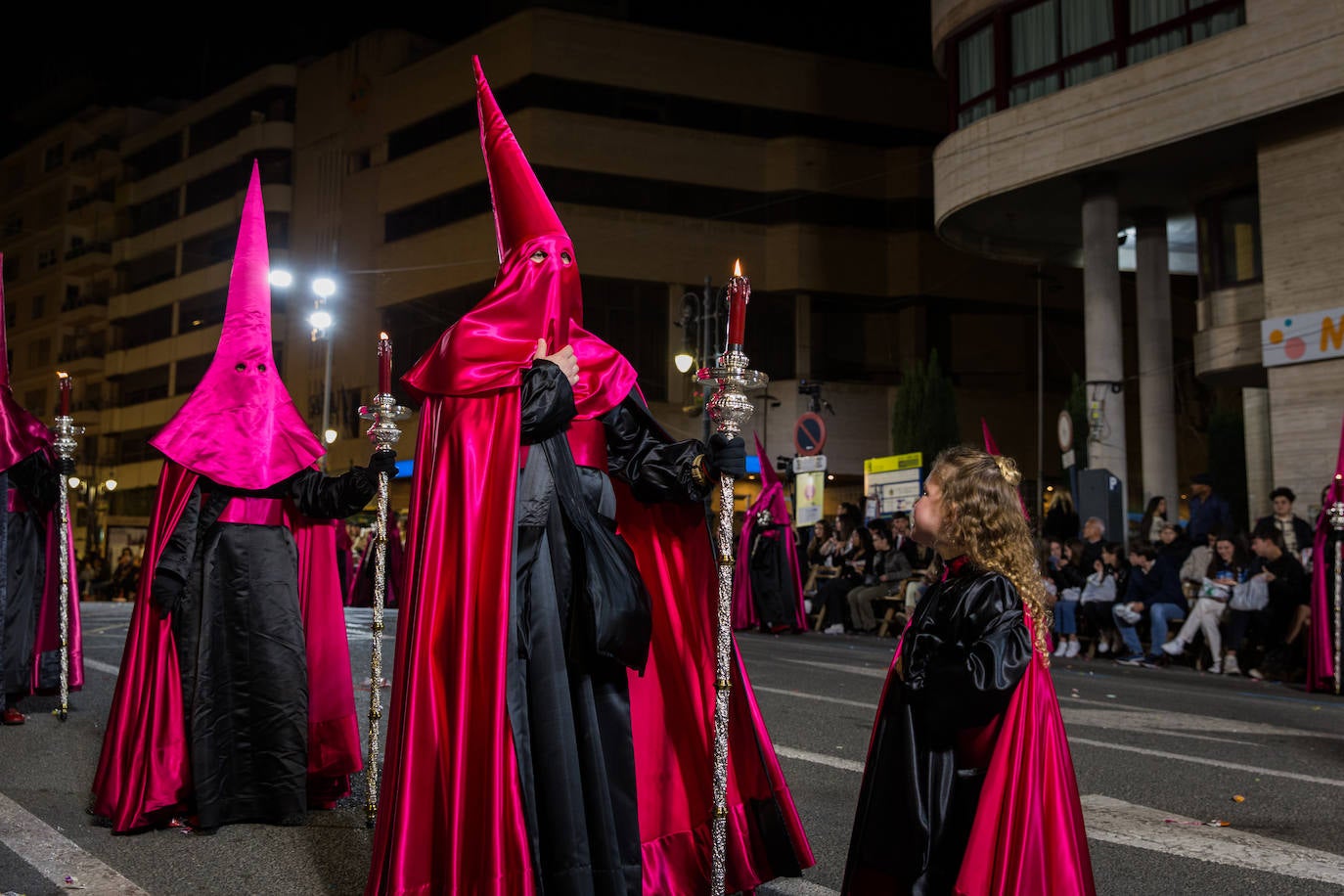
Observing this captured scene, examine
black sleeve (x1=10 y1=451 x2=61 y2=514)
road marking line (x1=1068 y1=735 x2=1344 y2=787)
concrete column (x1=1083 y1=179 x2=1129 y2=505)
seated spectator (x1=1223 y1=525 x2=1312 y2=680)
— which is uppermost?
concrete column (x1=1083 y1=179 x2=1129 y2=505)

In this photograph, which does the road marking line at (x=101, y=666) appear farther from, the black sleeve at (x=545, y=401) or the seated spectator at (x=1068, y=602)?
the seated spectator at (x=1068, y=602)

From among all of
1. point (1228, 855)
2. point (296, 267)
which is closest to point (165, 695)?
point (1228, 855)

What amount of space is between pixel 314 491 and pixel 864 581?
573 inches

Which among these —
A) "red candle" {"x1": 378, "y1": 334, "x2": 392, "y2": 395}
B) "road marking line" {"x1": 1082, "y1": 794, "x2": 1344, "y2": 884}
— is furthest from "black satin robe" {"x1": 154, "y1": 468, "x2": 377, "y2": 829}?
"road marking line" {"x1": 1082, "y1": 794, "x2": 1344, "y2": 884}

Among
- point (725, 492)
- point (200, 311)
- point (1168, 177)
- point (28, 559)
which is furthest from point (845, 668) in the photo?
point (200, 311)

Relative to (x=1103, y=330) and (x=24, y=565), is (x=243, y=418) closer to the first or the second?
(x=24, y=565)

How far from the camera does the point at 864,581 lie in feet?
64.5

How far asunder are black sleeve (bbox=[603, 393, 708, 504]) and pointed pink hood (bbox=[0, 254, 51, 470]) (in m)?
5.18

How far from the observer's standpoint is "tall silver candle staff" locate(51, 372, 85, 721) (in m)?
8.14

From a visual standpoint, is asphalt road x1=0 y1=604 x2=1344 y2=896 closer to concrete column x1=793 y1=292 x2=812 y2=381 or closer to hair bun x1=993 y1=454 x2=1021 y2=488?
hair bun x1=993 y1=454 x2=1021 y2=488

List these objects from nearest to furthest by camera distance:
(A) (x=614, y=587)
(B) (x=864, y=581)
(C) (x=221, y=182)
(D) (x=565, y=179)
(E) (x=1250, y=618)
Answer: (A) (x=614, y=587)
(E) (x=1250, y=618)
(B) (x=864, y=581)
(D) (x=565, y=179)
(C) (x=221, y=182)

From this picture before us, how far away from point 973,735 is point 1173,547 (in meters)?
12.5

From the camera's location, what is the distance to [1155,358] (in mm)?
25656

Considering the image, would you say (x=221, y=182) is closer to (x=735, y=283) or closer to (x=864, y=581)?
(x=864, y=581)
